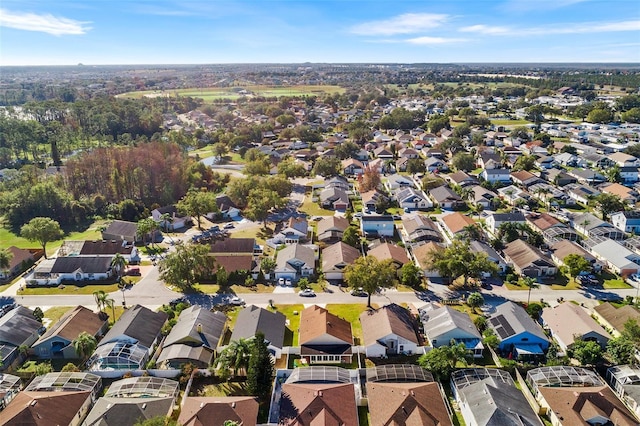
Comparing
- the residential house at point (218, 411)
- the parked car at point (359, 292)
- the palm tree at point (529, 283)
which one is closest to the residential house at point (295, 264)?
the parked car at point (359, 292)

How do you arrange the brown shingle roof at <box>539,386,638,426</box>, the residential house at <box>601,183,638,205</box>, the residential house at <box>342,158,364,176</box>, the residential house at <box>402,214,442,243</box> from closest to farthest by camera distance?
the brown shingle roof at <box>539,386,638,426</box> < the residential house at <box>402,214,442,243</box> < the residential house at <box>601,183,638,205</box> < the residential house at <box>342,158,364,176</box>

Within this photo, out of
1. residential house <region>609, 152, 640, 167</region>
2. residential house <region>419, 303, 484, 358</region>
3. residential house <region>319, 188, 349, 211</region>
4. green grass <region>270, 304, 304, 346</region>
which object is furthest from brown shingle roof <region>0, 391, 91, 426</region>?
residential house <region>609, 152, 640, 167</region>

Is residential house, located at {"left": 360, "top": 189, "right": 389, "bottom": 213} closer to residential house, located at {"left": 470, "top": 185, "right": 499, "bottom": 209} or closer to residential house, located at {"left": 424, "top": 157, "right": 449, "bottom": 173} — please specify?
residential house, located at {"left": 470, "top": 185, "right": 499, "bottom": 209}

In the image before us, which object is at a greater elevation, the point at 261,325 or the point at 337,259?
the point at 337,259

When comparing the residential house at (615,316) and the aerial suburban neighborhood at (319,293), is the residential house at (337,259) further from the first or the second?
the residential house at (615,316)

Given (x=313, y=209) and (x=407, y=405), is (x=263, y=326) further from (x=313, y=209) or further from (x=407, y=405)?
(x=313, y=209)

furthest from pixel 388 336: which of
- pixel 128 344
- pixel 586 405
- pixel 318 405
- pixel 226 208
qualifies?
pixel 226 208
